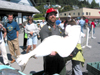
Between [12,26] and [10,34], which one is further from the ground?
[12,26]

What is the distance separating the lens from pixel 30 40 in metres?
5.43

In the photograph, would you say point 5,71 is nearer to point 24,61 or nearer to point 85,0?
point 24,61

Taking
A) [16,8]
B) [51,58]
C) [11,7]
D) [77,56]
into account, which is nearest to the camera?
[51,58]

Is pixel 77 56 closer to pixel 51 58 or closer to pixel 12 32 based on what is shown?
pixel 51 58

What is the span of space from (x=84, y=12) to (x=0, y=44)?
52.7 m

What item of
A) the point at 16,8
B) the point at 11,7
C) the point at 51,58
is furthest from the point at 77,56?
the point at 16,8

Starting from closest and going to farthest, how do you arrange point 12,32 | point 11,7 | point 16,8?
point 12,32, point 11,7, point 16,8

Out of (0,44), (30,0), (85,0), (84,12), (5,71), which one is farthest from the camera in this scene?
(85,0)

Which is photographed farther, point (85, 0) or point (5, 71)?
point (85, 0)

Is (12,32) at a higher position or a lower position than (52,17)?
lower

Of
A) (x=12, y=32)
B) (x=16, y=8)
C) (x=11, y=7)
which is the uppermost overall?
(x=11, y=7)

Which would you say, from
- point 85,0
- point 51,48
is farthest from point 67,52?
Answer: point 85,0

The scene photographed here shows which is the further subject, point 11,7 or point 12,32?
point 11,7

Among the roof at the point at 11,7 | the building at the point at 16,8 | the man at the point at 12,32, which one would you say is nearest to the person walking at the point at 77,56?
the man at the point at 12,32
